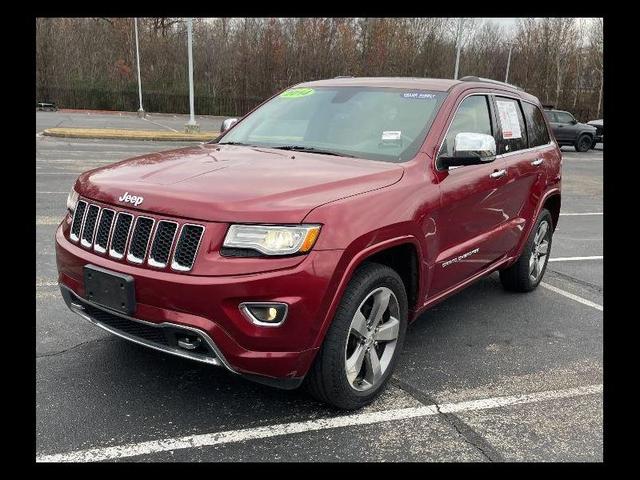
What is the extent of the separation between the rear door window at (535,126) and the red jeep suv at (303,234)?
3.43ft

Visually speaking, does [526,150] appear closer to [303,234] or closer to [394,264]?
[394,264]

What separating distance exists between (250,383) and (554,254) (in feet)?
17.1

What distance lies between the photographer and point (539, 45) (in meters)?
48.5

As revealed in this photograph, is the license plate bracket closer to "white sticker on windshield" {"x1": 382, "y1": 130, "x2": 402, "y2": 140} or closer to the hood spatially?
the hood

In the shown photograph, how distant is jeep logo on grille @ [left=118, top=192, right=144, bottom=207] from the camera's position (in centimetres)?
291

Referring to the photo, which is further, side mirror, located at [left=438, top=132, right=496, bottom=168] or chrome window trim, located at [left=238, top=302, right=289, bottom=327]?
side mirror, located at [left=438, top=132, right=496, bottom=168]

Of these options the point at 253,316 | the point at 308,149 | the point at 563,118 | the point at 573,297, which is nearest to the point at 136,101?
the point at 563,118

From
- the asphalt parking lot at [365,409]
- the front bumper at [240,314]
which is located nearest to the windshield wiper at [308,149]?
the front bumper at [240,314]

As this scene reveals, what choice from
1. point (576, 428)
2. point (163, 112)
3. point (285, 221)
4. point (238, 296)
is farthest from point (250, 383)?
point (163, 112)

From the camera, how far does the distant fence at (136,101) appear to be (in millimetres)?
43312

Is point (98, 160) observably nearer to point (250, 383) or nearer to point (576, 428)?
point (250, 383)

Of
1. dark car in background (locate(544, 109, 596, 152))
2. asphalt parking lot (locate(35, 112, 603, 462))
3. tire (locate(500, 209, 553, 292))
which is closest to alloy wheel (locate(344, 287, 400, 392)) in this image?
asphalt parking lot (locate(35, 112, 603, 462))

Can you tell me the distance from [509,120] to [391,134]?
157cm

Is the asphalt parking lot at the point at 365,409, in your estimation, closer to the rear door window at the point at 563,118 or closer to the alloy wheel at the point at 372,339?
the alloy wheel at the point at 372,339
